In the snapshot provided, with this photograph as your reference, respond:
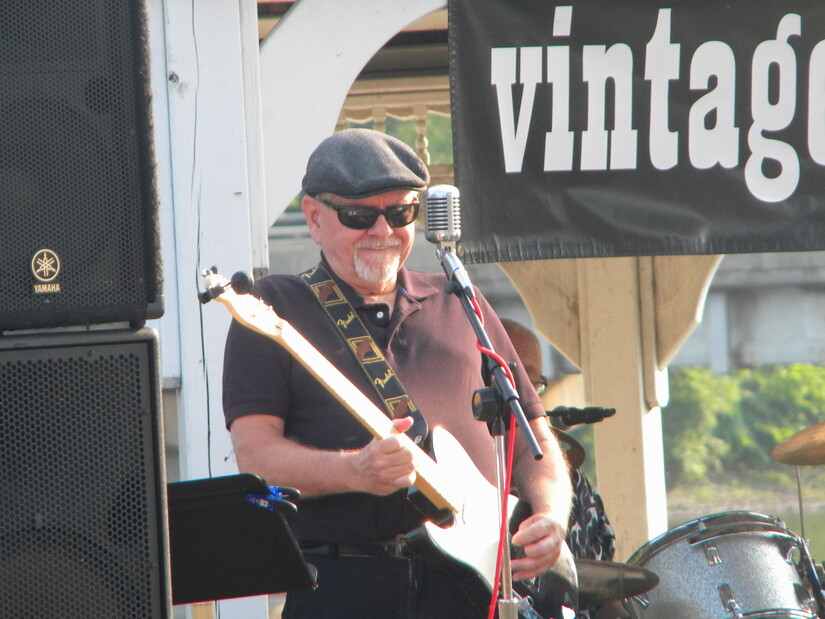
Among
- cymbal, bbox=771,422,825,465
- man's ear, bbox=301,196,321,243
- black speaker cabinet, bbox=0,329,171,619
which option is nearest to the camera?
black speaker cabinet, bbox=0,329,171,619

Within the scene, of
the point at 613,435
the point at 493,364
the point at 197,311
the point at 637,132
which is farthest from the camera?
the point at 613,435

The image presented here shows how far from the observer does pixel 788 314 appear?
22062mm

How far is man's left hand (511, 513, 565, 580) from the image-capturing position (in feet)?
8.39

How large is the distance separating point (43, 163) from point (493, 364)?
96cm

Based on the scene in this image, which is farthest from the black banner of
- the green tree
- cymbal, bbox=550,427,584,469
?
the green tree

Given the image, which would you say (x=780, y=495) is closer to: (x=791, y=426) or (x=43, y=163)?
(x=791, y=426)

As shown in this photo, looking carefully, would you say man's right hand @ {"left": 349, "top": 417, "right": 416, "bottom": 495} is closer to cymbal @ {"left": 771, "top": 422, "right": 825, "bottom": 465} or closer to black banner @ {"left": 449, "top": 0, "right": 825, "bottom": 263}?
black banner @ {"left": 449, "top": 0, "right": 825, "bottom": 263}

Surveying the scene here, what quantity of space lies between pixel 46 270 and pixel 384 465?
2.69 feet

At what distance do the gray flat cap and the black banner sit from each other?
3.58ft

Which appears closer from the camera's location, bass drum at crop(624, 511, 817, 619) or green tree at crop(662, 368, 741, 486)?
bass drum at crop(624, 511, 817, 619)

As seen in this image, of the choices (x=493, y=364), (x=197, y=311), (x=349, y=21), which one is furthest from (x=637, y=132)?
(x=493, y=364)

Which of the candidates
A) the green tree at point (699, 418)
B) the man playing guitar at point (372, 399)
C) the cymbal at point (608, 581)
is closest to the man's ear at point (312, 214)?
the man playing guitar at point (372, 399)

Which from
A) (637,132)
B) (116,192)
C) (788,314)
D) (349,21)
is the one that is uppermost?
(349,21)

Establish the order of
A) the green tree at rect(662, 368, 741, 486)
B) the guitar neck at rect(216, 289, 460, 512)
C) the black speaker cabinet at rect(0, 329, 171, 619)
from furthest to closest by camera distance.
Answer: the green tree at rect(662, 368, 741, 486) → the guitar neck at rect(216, 289, 460, 512) → the black speaker cabinet at rect(0, 329, 171, 619)
